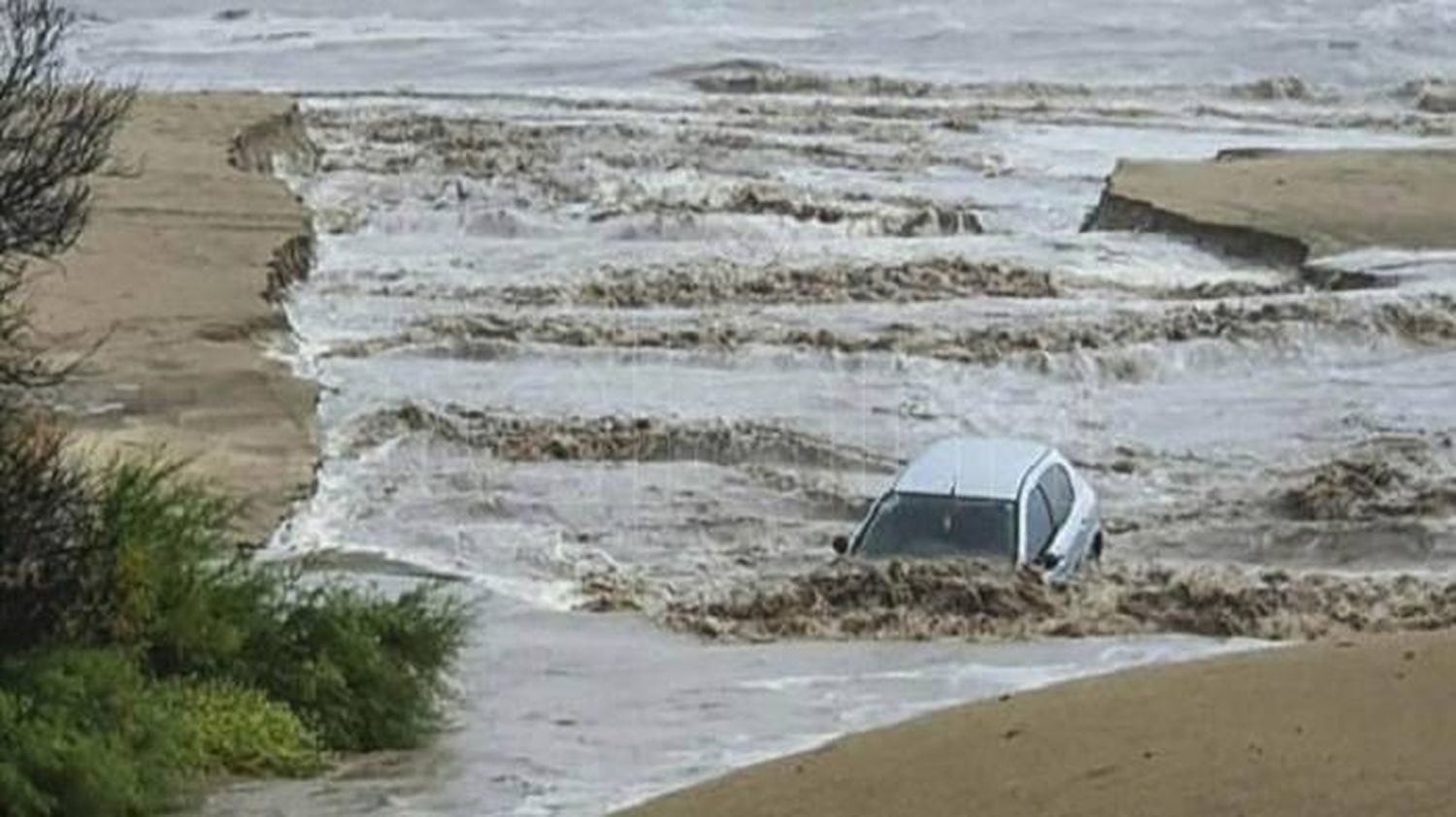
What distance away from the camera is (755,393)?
31.5 meters

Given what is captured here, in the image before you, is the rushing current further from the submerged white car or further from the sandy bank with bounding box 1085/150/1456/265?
the sandy bank with bounding box 1085/150/1456/265

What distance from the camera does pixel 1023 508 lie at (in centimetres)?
2338

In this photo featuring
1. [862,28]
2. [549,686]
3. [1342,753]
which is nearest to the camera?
[1342,753]

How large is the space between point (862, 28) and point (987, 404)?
61467 mm

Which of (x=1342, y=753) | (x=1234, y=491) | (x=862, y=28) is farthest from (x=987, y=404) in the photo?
(x=862, y=28)

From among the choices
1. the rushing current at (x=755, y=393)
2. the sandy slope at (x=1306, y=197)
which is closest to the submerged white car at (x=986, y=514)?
the rushing current at (x=755, y=393)

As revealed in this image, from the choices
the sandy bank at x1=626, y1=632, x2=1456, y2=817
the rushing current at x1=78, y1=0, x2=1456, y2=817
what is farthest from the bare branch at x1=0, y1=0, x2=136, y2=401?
the sandy bank at x1=626, y1=632, x2=1456, y2=817

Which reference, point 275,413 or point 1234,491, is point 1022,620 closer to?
point 1234,491

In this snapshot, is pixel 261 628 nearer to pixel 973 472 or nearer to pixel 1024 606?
pixel 1024 606

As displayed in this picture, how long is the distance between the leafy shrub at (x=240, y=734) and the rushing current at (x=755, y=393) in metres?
0.26

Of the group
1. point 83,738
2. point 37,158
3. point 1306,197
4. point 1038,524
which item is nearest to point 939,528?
point 1038,524

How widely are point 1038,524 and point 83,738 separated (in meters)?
10.2

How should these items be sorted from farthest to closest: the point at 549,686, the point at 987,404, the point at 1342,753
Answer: the point at 987,404, the point at 549,686, the point at 1342,753

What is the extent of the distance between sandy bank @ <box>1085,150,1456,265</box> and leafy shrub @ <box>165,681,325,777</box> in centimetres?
2464
